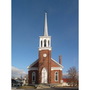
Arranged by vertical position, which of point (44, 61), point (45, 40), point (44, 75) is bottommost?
point (44, 75)

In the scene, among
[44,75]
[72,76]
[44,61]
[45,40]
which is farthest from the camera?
[44,61]

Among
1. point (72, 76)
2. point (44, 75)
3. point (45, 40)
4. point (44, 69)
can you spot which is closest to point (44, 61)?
point (44, 69)

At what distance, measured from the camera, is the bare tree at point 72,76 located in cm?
579

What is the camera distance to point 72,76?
632cm

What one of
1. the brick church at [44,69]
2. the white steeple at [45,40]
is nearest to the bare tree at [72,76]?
the brick church at [44,69]

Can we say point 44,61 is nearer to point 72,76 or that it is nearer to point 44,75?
point 44,75

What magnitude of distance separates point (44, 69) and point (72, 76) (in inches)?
60.8

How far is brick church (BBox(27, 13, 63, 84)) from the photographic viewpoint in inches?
279

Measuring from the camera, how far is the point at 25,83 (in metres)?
6.86
